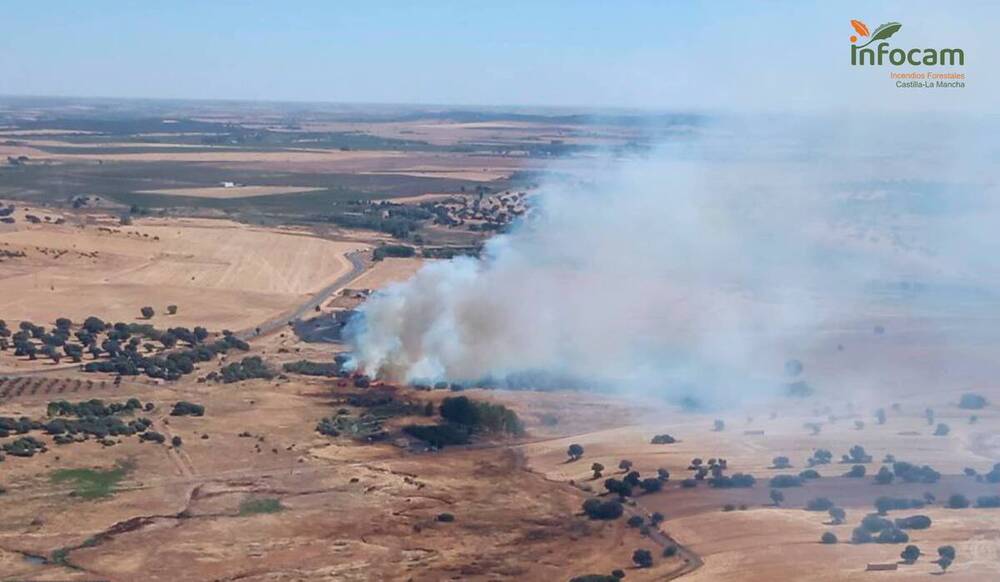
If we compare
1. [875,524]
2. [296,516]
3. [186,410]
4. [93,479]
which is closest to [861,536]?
[875,524]

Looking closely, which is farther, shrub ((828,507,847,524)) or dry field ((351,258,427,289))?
dry field ((351,258,427,289))

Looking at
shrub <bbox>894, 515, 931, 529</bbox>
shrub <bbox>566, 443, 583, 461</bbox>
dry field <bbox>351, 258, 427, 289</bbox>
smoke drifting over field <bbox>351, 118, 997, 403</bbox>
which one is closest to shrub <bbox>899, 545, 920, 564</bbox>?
shrub <bbox>894, 515, 931, 529</bbox>

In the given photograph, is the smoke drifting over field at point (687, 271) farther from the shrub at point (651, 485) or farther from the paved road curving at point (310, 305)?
the shrub at point (651, 485)

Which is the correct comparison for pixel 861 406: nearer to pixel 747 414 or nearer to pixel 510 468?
pixel 747 414

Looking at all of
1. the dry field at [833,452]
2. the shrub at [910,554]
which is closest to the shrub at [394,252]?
the dry field at [833,452]

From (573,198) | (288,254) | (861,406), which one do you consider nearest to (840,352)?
(861,406)

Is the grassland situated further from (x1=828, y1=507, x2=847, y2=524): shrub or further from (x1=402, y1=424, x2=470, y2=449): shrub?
(x1=828, y1=507, x2=847, y2=524): shrub

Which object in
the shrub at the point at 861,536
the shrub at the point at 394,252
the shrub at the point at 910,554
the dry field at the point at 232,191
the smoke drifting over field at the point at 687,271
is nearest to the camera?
the shrub at the point at 910,554
